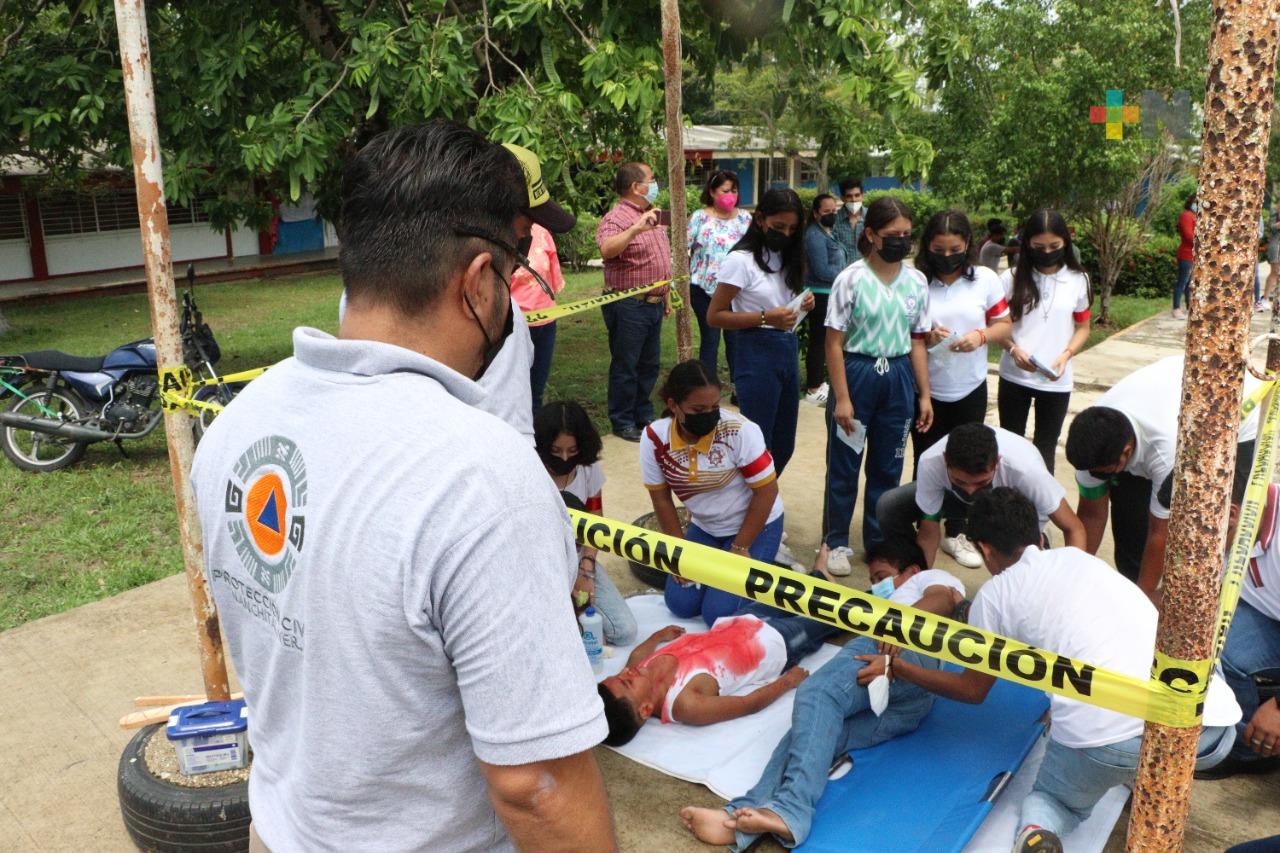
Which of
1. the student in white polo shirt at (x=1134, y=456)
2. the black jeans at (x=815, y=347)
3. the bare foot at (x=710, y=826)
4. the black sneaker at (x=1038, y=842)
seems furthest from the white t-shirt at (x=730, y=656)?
the black jeans at (x=815, y=347)

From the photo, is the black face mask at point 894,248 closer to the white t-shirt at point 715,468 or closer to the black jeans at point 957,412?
the black jeans at point 957,412

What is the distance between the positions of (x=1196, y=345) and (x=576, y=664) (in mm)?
1256

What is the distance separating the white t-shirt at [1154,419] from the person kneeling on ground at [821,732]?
914mm

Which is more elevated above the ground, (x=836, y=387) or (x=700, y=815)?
(x=836, y=387)

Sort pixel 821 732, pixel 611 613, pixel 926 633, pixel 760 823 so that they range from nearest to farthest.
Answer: pixel 926 633 < pixel 760 823 < pixel 821 732 < pixel 611 613

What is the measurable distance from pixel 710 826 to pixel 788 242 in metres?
3.16

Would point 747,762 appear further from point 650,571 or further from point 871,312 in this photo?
point 871,312

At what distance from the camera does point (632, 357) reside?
7.39 m

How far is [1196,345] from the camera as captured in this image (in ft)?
5.91

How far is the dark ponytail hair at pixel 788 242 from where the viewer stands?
17.4ft

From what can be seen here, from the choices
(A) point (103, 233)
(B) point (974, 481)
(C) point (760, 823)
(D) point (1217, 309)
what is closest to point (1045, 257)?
(B) point (974, 481)

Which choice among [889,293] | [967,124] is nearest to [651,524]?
[889,293]

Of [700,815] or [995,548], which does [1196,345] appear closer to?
[995,548]

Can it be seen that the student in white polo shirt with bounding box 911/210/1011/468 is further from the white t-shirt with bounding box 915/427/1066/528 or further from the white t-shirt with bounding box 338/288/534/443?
the white t-shirt with bounding box 338/288/534/443
